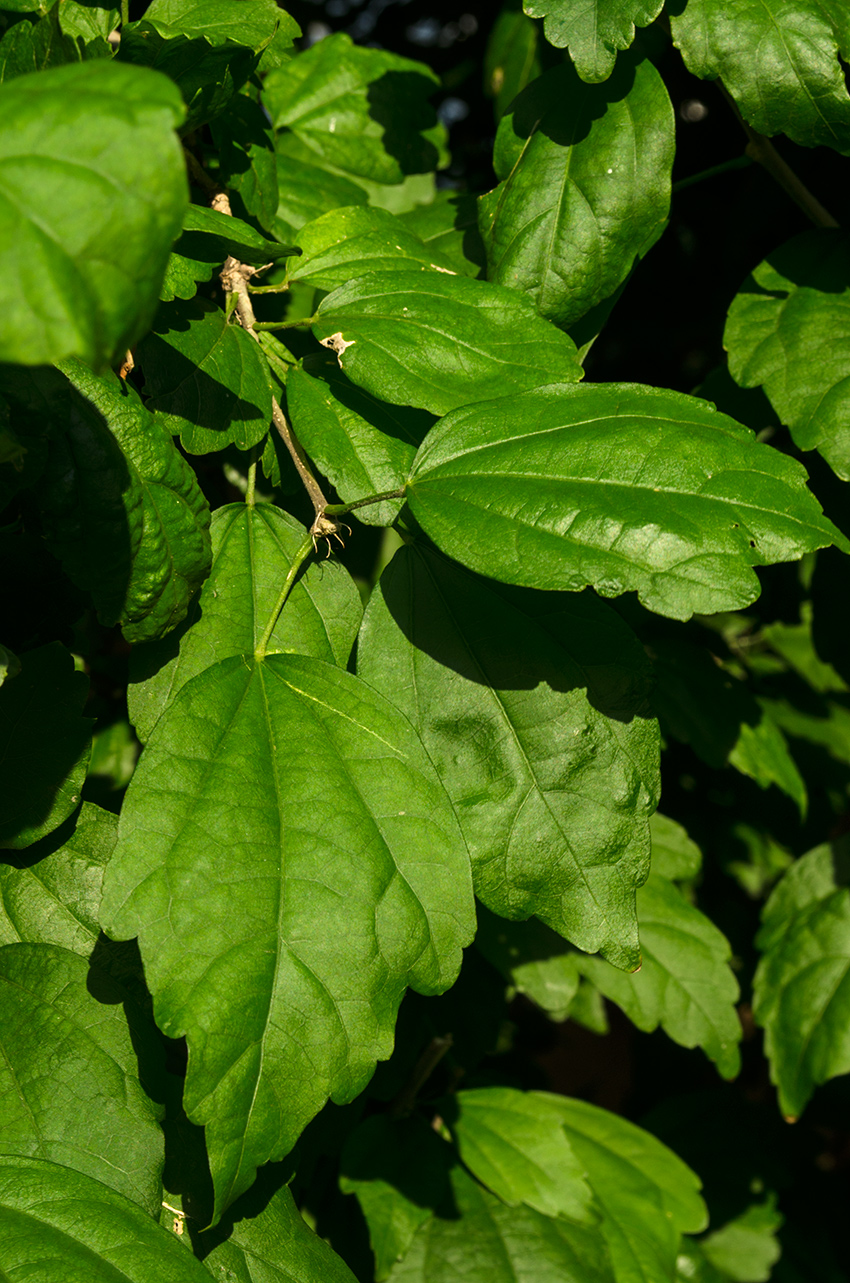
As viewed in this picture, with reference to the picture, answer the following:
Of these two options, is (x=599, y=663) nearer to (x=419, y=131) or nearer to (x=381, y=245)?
(x=381, y=245)

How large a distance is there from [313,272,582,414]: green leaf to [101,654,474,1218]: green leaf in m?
0.29

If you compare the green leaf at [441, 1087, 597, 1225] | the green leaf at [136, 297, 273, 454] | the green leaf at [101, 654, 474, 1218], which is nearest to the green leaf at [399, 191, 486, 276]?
the green leaf at [136, 297, 273, 454]

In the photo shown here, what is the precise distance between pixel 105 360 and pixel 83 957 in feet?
2.00

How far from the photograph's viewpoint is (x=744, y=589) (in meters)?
0.79

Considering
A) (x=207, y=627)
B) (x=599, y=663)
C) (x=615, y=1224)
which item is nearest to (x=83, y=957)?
(x=207, y=627)

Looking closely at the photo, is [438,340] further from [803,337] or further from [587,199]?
[803,337]

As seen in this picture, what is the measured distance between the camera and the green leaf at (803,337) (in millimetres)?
1164

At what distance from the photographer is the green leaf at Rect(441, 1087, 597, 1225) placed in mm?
1508

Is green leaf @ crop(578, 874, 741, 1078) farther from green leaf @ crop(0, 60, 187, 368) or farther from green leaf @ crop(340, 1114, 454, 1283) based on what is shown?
green leaf @ crop(0, 60, 187, 368)

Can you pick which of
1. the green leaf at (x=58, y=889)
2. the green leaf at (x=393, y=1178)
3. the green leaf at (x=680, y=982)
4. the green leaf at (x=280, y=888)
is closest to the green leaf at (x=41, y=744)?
the green leaf at (x=58, y=889)

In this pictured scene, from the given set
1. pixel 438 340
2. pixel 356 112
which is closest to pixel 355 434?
pixel 438 340

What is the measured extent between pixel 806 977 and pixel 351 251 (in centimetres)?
135

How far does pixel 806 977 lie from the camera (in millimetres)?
1657

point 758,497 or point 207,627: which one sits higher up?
point 758,497
